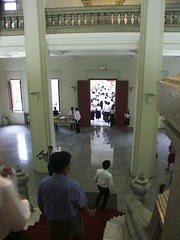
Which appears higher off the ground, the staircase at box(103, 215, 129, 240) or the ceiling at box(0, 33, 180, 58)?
the ceiling at box(0, 33, 180, 58)

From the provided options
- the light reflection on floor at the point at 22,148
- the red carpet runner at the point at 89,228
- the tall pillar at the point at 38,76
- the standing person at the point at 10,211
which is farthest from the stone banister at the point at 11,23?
the standing person at the point at 10,211

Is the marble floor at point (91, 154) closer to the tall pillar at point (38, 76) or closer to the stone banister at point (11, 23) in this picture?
the tall pillar at point (38, 76)

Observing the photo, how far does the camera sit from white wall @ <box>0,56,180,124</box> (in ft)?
43.4

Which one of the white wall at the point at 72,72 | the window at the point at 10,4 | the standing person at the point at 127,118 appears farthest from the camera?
the standing person at the point at 127,118

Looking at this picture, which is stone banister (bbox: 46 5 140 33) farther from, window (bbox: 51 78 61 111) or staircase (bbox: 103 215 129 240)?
window (bbox: 51 78 61 111)

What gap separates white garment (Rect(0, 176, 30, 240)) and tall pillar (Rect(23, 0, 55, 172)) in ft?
19.3

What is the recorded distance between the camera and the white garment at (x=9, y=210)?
1426 millimetres

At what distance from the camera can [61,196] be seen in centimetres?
232

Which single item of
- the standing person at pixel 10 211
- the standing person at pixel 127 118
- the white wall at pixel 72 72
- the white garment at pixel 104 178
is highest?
the white wall at pixel 72 72

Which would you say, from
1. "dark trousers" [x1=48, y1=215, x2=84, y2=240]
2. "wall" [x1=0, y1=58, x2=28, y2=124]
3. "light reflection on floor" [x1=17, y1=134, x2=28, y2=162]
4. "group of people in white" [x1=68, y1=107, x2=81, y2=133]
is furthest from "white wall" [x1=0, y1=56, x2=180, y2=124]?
"dark trousers" [x1=48, y1=215, x2=84, y2=240]

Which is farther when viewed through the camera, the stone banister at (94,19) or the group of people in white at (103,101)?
the group of people in white at (103,101)

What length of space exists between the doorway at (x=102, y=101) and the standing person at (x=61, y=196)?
37.6 feet

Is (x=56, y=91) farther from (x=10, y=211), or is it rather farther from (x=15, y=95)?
(x=10, y=211)

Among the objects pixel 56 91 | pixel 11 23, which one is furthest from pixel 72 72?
pixel 11 23
